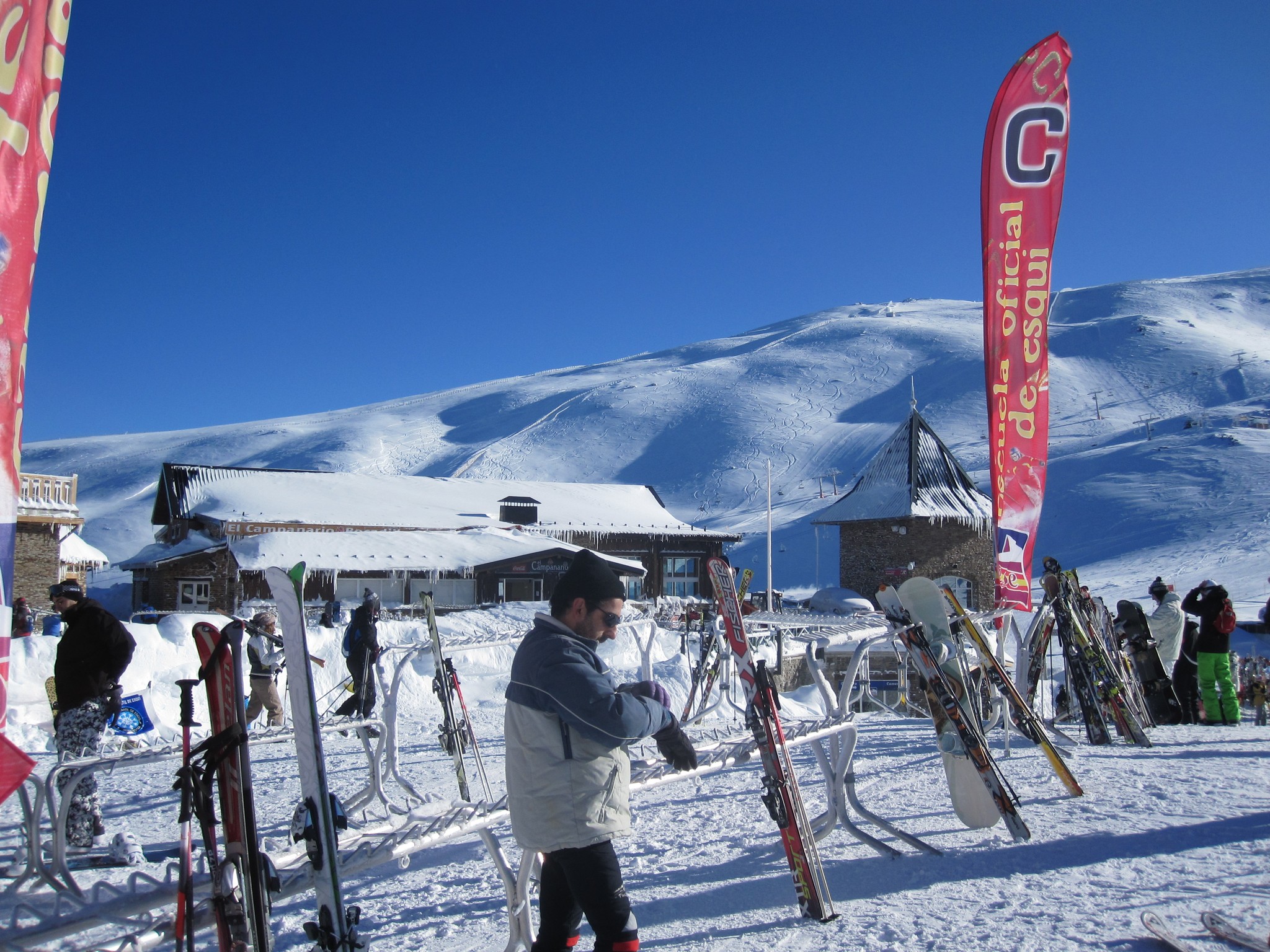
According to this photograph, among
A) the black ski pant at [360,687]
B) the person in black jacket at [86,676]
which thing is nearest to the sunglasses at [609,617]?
the person in black jacket at [86,676]

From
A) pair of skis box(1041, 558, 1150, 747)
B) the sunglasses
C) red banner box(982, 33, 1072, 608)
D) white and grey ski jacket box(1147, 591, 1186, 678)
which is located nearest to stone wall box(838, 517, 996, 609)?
white and grey ski jacket box(1147, 591, 1186, 678)

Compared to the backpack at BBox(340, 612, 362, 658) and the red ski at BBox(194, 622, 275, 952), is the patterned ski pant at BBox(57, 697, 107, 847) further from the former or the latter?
the backpack at BBox(340, 612, 362, 658)

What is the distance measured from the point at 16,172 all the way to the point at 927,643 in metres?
4.63

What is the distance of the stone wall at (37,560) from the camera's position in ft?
77.7

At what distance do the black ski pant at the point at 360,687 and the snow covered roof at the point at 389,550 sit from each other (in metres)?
14.8

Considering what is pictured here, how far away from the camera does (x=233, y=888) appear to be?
8.57 feet

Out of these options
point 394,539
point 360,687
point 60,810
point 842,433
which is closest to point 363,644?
point 360,687

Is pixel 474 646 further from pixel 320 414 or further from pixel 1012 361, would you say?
pixel 320 414

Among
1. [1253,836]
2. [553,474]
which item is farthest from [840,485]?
[1253,836]

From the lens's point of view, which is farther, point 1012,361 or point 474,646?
point 1012,361

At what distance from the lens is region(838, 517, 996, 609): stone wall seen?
27.4 meters

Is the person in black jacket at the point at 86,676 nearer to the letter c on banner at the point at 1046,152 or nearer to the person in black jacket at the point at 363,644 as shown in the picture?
the person in black jacket at the point at 363,644

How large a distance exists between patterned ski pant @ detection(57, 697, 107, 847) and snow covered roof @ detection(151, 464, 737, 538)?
24115 mm

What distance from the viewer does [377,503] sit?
31.8 meters
